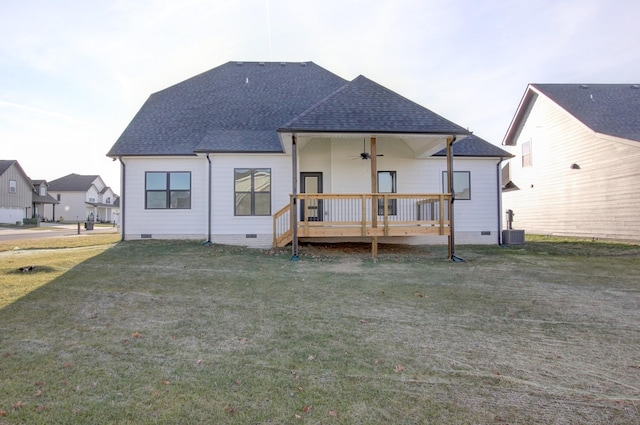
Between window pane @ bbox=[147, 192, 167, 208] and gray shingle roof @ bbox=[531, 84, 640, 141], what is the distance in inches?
733

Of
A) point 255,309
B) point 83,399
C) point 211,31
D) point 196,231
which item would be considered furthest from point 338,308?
point 211,31

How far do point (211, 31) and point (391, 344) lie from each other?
13.4 metres

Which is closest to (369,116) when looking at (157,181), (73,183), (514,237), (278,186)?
(278,186)

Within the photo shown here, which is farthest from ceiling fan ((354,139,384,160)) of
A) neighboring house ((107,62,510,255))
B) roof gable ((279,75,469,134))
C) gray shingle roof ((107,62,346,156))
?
gray shingle roof ((107,62,346,156))

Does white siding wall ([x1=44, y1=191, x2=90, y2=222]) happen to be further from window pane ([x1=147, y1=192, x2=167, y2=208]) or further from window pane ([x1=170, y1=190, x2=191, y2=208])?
window pane ([x1=170, y1=190, x2=191, y2=208])

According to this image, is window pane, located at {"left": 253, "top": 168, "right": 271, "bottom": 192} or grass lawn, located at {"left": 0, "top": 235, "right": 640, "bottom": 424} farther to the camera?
window pane, located at {"left": 253, "top": 168, "right": 271, "bottom": 192}

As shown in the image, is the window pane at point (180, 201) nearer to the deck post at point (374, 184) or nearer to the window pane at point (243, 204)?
the window pane at point (243, 204)

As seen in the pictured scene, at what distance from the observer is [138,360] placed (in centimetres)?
313

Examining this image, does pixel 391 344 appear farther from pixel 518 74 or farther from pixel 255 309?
pixel 518 74

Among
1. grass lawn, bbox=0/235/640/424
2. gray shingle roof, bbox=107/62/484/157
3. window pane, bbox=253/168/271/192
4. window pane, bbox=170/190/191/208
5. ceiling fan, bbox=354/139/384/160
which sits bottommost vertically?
grass lawn, bbox=0/235/640/424

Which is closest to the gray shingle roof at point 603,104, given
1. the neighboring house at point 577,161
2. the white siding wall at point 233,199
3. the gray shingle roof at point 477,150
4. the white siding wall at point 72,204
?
the neighboring house at point 577,161

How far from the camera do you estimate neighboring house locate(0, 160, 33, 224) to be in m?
34.1

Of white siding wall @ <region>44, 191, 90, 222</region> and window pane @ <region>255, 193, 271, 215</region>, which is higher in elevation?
white siding wall @ <region>44, 191, 90, 222</region>

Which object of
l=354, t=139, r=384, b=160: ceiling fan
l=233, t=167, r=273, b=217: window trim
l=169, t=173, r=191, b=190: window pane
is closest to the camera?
l=354, t=139, r=384, b=160: ceiling fan
